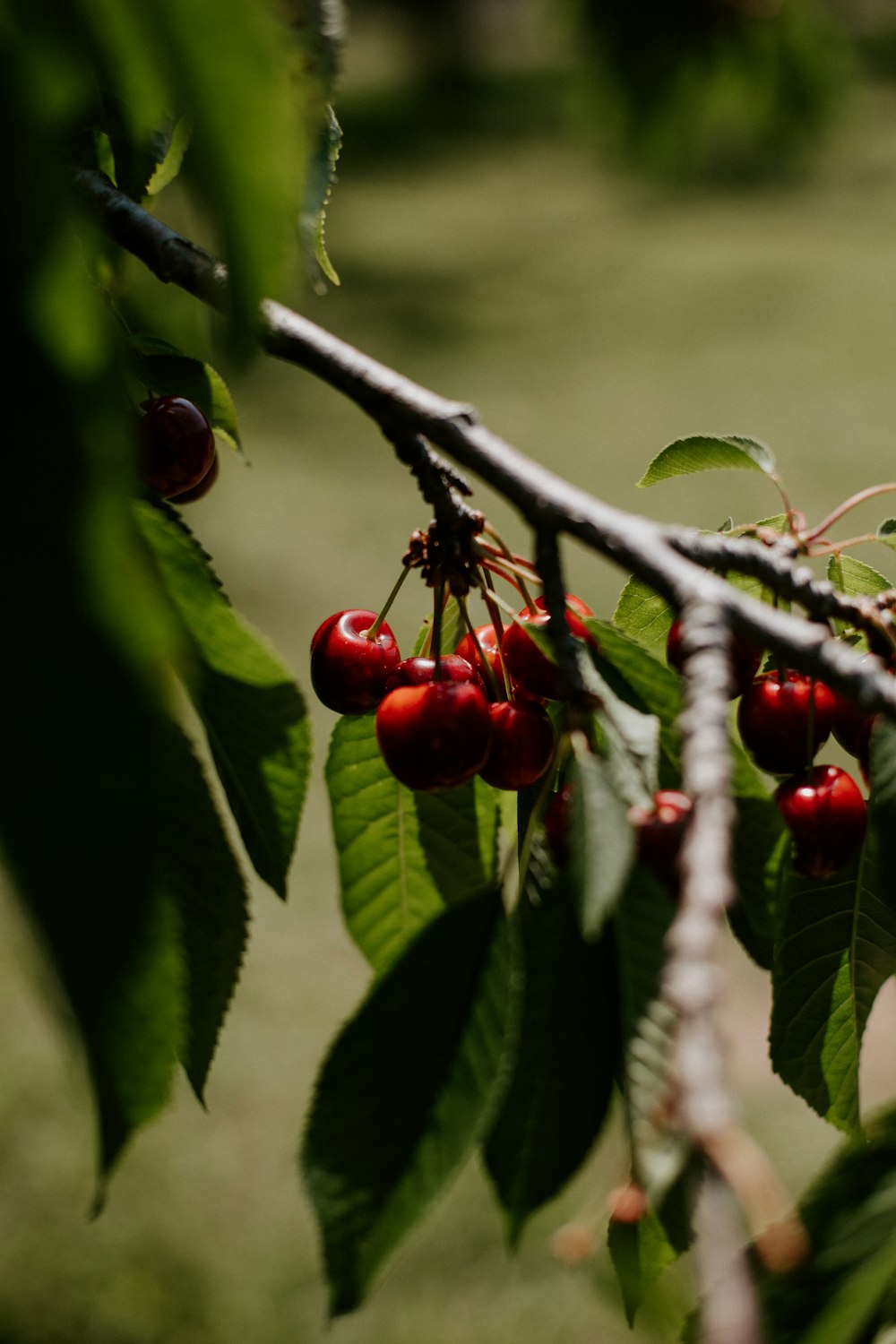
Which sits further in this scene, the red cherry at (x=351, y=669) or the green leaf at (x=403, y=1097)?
the red cherry at (x=351, y=669)

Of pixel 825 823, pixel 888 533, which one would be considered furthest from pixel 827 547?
pixel 825 823

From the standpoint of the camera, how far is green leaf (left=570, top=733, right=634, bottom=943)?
1.15 feet

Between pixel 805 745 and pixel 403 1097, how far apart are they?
26cm

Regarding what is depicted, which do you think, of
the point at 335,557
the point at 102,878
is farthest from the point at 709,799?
the point at 335,557

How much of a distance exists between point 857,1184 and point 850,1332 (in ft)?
0.18

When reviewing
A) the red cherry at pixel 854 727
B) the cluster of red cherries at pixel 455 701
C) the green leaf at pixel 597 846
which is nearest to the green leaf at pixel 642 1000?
the green leaf at pixel 597 846

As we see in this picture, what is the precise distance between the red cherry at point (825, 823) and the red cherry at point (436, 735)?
0.12 metres

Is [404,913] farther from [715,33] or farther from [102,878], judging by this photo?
[715,33]

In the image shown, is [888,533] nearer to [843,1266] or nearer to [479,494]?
[843,1266]

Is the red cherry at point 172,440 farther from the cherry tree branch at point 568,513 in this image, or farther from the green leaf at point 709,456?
the green leaf at point 709,456

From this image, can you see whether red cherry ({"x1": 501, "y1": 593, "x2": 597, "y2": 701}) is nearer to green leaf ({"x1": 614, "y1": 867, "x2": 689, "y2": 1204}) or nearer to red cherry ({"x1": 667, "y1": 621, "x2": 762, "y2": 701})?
red cherry ({"x1": 667, "y1": 621, "x2": 762, "y2": 701})

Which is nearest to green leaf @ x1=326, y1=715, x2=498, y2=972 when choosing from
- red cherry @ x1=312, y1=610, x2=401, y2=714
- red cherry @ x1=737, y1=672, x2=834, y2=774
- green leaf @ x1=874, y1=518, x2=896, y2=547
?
red cherry @ x1=312, y1=610, x2=401, y2=714

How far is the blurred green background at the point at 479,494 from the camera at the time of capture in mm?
1890

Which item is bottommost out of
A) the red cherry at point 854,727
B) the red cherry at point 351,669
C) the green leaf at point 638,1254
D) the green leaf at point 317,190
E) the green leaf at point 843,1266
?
the green leaf at point 638,1254
